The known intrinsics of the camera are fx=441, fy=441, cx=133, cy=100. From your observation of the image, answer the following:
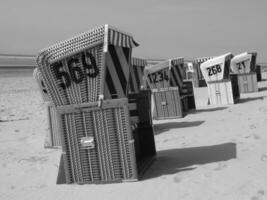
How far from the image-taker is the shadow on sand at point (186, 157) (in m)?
6.02

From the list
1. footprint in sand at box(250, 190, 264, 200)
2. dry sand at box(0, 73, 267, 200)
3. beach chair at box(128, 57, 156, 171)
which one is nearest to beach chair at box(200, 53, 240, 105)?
dry sand at box(0, 73, 267, 200)

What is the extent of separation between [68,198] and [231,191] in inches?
75.9

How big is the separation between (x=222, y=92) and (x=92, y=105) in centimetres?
951

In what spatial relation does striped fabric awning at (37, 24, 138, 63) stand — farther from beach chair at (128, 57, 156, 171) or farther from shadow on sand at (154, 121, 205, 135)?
shadow on sand at (154, 121, 205, 135)

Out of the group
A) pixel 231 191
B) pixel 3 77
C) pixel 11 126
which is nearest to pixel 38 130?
pixel 11 126

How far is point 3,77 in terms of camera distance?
34094 mm

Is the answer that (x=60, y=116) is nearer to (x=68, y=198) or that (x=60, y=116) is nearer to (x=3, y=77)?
(x=68, y=198)

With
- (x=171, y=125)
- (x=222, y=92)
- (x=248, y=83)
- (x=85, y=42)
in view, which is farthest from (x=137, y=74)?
(x=85, y=42)

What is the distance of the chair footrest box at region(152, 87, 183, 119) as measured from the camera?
12.5 meters

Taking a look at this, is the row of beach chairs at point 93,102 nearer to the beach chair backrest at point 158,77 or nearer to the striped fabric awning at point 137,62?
the striped fabric awning at point 137,62

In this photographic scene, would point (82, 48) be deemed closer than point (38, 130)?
Yes

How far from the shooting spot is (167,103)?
12578 mm

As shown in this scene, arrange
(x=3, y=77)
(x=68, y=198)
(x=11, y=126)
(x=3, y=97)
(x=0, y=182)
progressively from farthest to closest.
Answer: (x=3, y=77) → (x=3, y=97) → (x=11, y=126) → (x=0, y=182) → (x=68, y=198)

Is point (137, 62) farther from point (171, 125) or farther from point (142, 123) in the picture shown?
point (142, 123)
